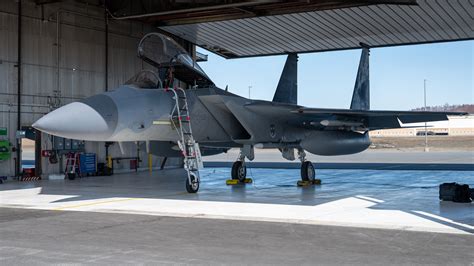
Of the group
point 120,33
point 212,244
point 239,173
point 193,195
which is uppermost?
point 120,33

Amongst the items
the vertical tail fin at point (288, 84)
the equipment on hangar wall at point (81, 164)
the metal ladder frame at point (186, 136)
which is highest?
the vertical tail fin at point (288, 84)

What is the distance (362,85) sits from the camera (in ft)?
54.7

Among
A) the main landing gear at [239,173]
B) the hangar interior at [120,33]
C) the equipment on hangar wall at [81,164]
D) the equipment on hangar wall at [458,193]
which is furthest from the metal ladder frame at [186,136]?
the equipment on hangar wall at [81,164]

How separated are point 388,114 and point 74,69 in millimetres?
10246

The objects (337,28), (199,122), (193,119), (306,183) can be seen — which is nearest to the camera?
(193,119)

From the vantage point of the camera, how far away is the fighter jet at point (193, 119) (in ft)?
30.5

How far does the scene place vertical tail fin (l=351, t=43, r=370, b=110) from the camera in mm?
16453

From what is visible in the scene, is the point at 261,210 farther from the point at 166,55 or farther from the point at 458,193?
the point at 166,55

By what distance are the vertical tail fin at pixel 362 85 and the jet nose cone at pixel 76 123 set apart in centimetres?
929

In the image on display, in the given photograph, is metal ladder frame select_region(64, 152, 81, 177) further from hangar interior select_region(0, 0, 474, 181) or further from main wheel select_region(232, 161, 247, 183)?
main wheel select_region(232, 161, 247, 183)

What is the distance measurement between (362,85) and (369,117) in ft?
11.3

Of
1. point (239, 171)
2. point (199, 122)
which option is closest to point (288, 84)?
point (239, 171)

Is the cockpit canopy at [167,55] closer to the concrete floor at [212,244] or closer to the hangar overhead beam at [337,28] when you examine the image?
the concrete floor at [212,244]

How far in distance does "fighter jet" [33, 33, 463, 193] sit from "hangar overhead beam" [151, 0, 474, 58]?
3.54m
